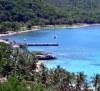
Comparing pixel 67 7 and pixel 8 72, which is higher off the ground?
pixel 8 72

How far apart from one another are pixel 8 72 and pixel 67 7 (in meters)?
136

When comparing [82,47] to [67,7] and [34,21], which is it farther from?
[67,7]

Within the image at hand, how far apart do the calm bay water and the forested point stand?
228 inches

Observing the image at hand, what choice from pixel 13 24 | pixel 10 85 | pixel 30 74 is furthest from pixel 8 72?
pixel 13 24

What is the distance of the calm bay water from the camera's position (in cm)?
7962

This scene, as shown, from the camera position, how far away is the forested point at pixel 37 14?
5794 inches

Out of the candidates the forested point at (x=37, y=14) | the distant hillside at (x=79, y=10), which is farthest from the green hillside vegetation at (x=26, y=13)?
the distant hillside at (x=79, y=10)

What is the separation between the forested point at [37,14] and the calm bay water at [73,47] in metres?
5.80

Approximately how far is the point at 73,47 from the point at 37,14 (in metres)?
54.1

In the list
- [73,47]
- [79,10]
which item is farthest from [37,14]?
[73,47]

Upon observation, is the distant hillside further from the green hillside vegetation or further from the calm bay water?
the green hillside vegetation

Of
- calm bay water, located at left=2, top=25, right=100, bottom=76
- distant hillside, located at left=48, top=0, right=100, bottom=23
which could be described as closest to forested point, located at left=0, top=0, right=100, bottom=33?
distant hillside, located at left=48, top=0, right=100, bottom=23

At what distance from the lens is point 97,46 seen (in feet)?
374

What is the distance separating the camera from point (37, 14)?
161875 mm
